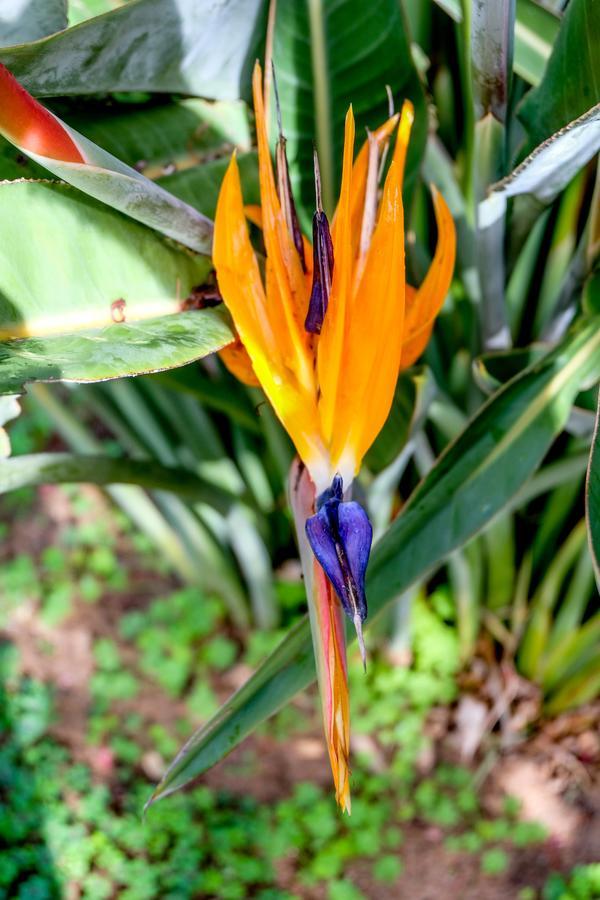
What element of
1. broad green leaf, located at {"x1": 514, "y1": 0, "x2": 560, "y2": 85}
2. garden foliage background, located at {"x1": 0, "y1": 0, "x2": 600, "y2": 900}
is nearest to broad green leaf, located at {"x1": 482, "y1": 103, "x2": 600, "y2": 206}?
garden foliage background, located at {"x1": 0, "y1": 0, "x2": 600, "y2": 900}

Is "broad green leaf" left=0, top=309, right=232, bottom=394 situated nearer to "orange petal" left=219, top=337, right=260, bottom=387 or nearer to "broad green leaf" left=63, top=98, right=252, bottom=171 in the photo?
"orange petal" left=219, top=337, right=260, bottom=387

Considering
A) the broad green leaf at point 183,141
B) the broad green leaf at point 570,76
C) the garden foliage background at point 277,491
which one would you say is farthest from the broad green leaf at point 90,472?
the broad green leaf at point 570,76

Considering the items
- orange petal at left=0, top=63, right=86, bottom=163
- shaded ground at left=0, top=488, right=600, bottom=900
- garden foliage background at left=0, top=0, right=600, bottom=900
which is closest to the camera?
orange petal at left=0, top=63, right=86, bottom=163

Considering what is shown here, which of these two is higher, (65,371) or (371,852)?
(65,371)

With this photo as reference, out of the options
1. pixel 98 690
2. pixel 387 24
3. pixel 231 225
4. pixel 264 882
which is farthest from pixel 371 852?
pixel 387 24

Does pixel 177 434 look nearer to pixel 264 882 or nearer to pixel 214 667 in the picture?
pixel 214 667

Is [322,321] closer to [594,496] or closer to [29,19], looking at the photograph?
[594,496]

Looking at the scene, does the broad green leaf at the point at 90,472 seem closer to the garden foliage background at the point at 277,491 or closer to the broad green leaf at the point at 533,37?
the garden foliage background at the point at 277,491
